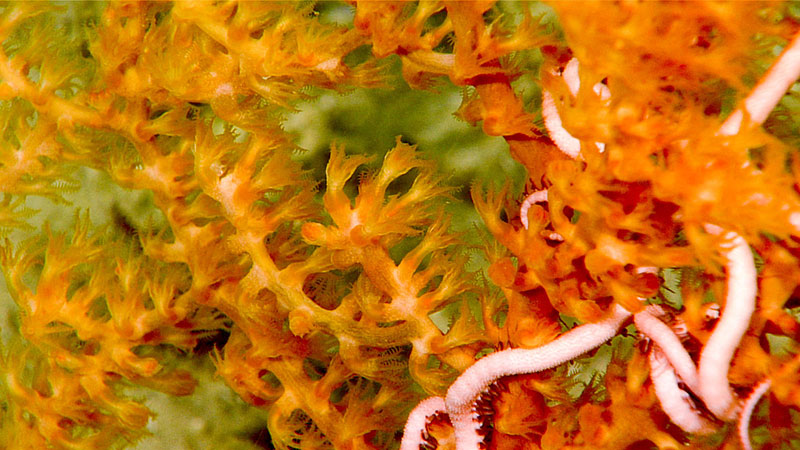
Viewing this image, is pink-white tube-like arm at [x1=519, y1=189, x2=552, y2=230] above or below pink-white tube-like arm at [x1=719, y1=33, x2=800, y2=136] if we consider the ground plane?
below

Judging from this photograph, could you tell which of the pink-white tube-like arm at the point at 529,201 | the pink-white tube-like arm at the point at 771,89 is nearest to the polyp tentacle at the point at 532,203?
the pink-white tube-like arm at the point at 529,201

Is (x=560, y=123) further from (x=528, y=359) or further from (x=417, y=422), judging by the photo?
(x=417, y=422)

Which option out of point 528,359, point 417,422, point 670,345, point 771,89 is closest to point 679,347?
point 670,345

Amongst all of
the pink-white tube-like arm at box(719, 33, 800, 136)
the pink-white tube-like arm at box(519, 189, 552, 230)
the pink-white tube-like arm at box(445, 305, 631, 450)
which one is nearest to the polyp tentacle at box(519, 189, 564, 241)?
the pink-white tube-like arm at box(519, 189, 552, 230)

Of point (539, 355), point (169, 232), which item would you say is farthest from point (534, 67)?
point (169, 232)

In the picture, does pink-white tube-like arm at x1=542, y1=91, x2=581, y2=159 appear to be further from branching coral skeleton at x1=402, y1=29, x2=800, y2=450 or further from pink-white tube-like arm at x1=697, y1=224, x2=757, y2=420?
pink-white tube-like arm at x1=697, y1=224, x2=757, y2=420

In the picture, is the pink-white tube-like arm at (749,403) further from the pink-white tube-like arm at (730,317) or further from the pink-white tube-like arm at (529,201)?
the pink-white tube-like arm at (529,201)

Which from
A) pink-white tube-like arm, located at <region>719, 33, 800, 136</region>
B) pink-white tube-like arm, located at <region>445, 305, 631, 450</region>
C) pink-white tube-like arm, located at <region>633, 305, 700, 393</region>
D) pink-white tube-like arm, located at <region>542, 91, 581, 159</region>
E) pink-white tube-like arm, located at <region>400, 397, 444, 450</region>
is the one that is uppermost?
pink-white tube-like arm, located at <region>719, 33, 800, 136</region>
